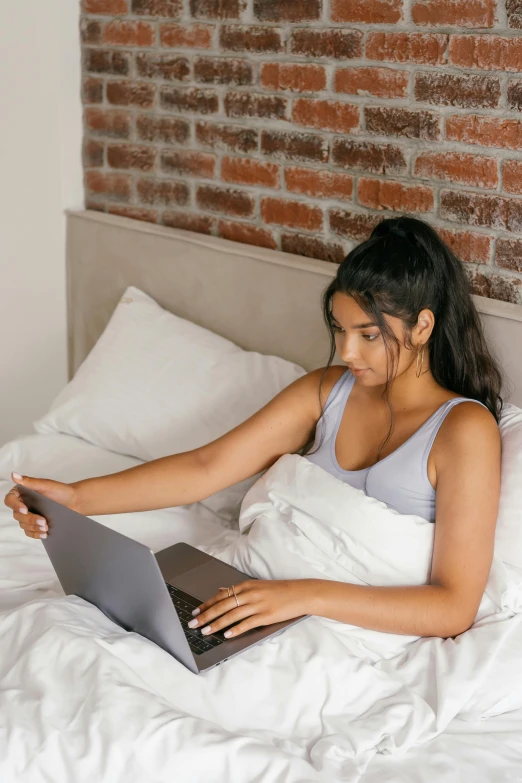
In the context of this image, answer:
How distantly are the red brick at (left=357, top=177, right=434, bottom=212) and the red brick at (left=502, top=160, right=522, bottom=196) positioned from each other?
18 cm

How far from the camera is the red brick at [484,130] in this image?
1807mm

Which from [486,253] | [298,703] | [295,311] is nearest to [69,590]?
[298,703]

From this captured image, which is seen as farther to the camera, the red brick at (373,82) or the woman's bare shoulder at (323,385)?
the red brick at (373,82)

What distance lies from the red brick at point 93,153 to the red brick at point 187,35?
0.42 meters

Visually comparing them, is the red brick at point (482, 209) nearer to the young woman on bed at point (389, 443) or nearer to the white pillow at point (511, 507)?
the young woman on bed at point (389, 443)

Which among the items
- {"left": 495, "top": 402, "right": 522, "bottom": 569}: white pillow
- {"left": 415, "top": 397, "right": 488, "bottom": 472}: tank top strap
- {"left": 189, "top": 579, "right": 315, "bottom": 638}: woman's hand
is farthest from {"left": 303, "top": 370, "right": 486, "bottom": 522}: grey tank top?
{"left": 189, "top": 579, "right": 315, "bottom": 638}: woman's hand

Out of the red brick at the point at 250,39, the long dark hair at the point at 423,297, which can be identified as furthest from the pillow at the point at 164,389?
the red brick at the point at 250,39

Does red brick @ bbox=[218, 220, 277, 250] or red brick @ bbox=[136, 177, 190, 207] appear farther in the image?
red brick @ bbox=[136, 177, 190, 207]

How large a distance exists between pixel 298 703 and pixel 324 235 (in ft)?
4.02

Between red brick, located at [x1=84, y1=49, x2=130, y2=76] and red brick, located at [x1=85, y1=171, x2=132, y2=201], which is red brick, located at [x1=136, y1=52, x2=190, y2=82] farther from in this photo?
red brick, located at [x1=85, y1=171, x2=132, y2=201]

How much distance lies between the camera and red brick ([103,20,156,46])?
2580 millimetres

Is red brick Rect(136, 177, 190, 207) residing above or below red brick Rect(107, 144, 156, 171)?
below

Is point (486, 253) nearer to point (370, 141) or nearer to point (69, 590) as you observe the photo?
point (370, 141)

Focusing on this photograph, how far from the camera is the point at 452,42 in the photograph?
6.10ft
